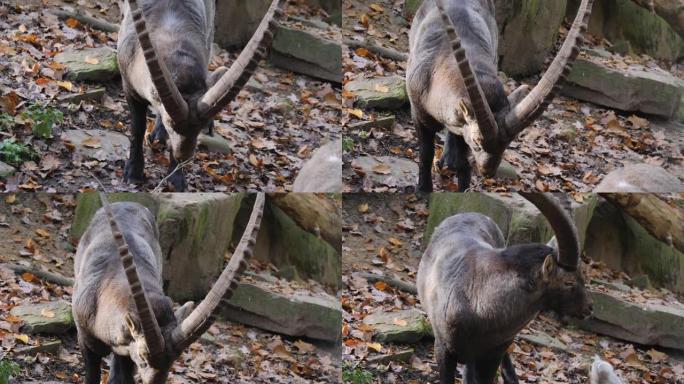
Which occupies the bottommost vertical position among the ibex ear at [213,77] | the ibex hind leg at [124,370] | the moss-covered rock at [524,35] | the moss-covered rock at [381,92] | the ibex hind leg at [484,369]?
the ibex hind leg at [124,370]

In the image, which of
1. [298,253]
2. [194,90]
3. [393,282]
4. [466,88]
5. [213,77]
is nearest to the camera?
[466,88]

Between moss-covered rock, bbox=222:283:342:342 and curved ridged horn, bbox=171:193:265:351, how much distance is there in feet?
13.4

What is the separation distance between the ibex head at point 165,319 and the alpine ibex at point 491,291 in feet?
6.79

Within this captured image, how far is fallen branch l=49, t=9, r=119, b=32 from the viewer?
12641 millimetres

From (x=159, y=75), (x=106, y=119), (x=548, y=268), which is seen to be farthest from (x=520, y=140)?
(x=159, y=75)

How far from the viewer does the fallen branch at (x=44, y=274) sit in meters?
11.7

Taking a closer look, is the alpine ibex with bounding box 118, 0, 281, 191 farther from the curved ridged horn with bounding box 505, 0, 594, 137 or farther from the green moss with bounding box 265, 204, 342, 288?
the curved ridged horn with bounding box 505, 0, 594, 137

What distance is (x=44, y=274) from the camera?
11688 millimetres

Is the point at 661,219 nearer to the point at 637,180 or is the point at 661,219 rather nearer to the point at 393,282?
the point at 637,180

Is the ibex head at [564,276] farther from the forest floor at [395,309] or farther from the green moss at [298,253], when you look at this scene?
the green moss at [298,253]

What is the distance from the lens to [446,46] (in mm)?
10859

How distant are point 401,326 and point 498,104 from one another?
254 centimetres

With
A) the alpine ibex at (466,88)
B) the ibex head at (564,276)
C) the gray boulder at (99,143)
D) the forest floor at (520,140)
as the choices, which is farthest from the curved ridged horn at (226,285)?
the gray boulder at (99,143)

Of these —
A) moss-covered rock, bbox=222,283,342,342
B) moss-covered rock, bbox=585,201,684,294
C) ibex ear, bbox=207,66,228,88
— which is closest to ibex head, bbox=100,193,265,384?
ibex ear, bbox=207,66,228,88
